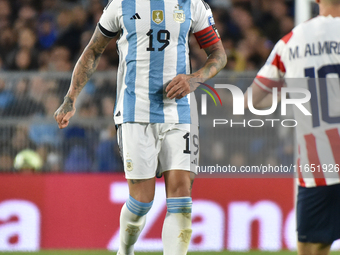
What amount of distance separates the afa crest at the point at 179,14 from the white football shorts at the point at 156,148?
0.73 m

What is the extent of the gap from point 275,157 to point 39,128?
9.37 feet

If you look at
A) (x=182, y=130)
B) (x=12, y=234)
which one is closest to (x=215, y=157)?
(x=12, y=234)

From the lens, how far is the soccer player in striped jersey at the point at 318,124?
282 centimetres

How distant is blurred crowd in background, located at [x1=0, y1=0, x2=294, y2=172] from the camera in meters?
6.81

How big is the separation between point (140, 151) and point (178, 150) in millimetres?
260

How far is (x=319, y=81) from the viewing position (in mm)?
2842

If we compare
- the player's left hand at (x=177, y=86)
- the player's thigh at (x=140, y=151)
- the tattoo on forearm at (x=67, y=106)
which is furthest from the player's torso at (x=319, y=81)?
the tattoo on forearm at (x=67, y=106)

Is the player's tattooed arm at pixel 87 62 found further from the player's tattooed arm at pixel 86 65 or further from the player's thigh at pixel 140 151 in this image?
the player's thigh at pixel 140 151

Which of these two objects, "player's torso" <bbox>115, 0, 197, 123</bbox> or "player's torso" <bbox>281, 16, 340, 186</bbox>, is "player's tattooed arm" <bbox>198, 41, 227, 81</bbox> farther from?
"player's torso" <bbox>281, 16, 340, 186</bbox>

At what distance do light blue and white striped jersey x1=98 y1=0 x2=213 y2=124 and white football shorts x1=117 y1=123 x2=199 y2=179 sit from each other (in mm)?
57

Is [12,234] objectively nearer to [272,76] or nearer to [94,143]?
[94,143]

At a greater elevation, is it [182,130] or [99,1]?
[99,1]

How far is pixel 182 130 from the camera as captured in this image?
3906 mm

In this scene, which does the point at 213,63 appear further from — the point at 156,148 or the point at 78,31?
the point at 78,31
